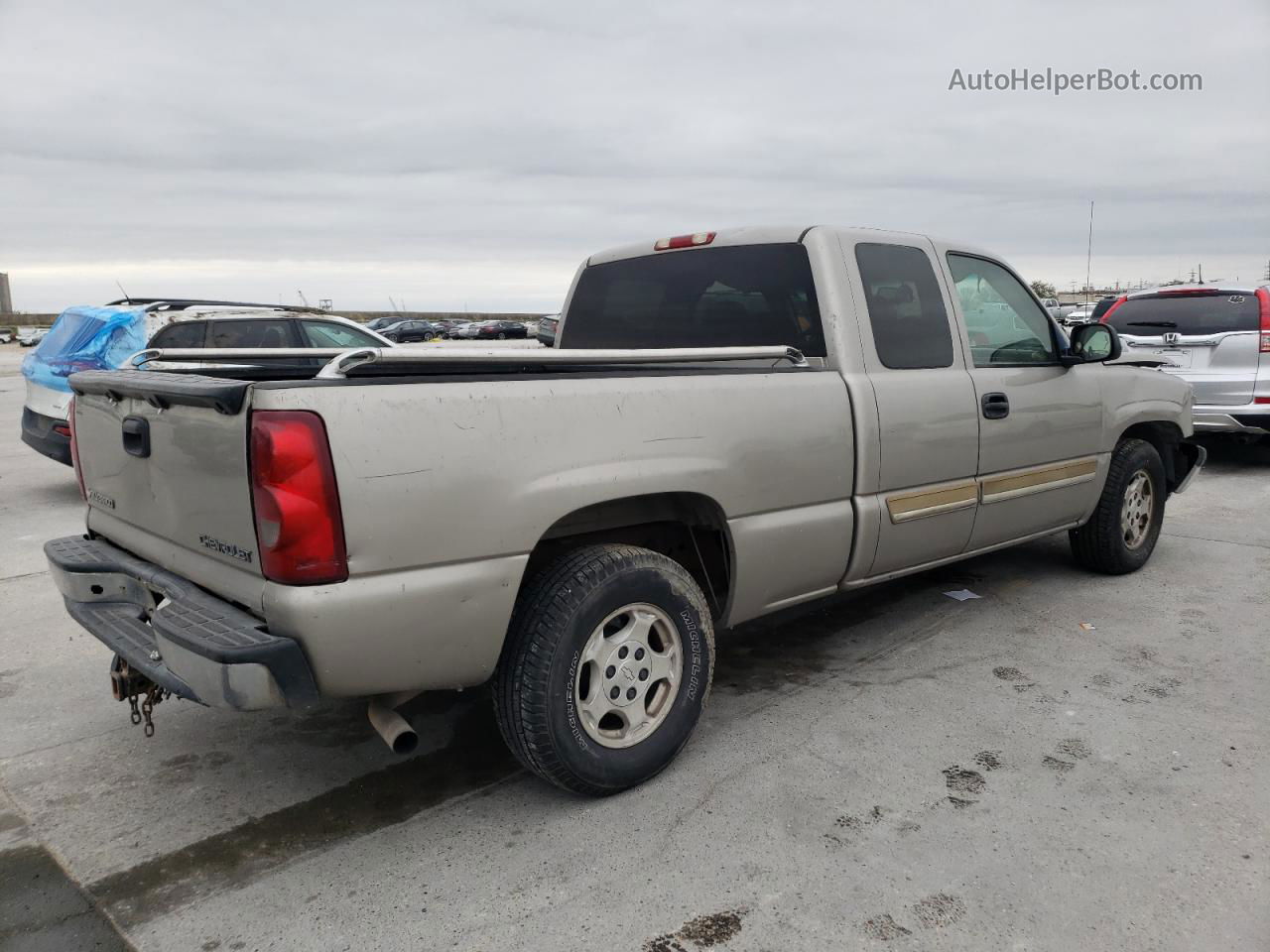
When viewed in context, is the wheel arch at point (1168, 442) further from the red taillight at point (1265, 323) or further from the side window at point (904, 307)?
the red taillight at point (1265, 323)

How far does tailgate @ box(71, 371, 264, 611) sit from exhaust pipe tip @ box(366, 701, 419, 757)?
0.55 meters

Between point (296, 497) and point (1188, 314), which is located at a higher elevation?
point (1188, 314)

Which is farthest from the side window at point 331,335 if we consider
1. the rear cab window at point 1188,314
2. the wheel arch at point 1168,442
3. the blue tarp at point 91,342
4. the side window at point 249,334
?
the rear cab window at point 1188,314

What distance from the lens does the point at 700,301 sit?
4234 millimetres

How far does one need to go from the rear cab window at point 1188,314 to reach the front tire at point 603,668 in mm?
7847

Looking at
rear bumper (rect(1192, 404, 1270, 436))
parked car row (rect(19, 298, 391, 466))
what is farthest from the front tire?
rear bumper (rect(1192, 404, 1270, 436))

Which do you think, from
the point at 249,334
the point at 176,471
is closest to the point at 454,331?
the point at 249,334

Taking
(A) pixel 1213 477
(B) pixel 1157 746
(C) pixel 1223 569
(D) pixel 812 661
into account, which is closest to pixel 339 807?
(D) pixel 812 661

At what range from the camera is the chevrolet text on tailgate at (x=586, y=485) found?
2504 millimetres

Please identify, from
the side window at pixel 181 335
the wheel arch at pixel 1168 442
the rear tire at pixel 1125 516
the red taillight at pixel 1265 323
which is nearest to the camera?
the rear tire at pixel 1125 516

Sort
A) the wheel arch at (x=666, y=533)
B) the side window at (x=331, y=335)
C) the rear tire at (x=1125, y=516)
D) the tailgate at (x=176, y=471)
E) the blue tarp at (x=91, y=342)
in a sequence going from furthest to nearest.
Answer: the side window at (x=331, y=335), the blue tarp at (x=91, y=342), the rear tire at (x=1125, y=516), the wheel arch at (x=666, y=533), the tailgate at (x=176, y=471)

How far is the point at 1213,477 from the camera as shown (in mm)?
8992

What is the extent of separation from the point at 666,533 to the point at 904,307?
1518 millimetres

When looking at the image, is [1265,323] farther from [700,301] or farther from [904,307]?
[700,301]
